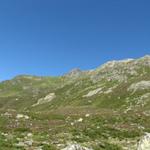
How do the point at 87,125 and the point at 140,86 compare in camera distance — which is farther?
the point at 140,86

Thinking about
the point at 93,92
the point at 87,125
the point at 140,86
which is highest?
the point at 93,92

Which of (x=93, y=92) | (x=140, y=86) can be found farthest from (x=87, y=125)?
(x=93, y=92)

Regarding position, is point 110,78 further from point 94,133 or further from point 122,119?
point 94,133

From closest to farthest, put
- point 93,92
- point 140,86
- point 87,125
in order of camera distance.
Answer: point 87,125, point 140,86, point 93,92

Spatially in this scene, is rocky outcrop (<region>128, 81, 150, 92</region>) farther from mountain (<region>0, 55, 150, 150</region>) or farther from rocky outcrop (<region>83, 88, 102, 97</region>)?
rocky outcrop (<region>83, 88, 102, 97</region>)

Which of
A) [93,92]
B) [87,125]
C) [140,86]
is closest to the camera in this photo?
[87,125]

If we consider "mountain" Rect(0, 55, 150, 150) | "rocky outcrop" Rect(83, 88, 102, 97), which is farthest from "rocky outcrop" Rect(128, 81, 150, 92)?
"rocky outcrop" Rect(83, 88, 102, 97)

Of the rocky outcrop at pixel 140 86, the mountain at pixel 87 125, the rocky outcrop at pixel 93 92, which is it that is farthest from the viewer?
the rocky outcrop at pixel 93 92

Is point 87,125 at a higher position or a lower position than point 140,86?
lower

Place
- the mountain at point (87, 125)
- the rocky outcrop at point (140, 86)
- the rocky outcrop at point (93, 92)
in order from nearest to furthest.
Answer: the mountain at point (87, 125) < the rocky outcrop at point (140, 86) < the rocky outcrop at point (93, 92)

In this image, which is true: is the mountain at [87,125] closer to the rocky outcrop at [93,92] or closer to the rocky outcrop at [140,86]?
the rocky outcrop at [140,86]

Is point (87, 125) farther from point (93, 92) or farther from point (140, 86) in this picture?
point (93, 92)

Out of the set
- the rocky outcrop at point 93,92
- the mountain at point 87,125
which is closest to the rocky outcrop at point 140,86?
the mountain at point 87,125

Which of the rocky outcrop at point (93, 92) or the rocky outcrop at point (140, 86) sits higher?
the rocky outcrop at point (93, 92)
